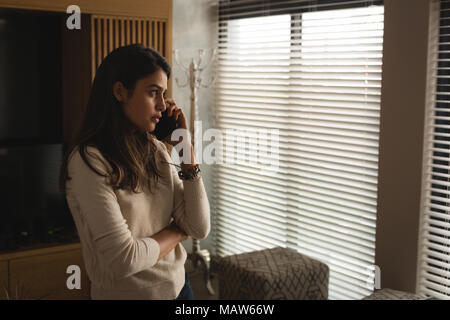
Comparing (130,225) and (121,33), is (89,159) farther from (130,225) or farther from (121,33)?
(121,33)

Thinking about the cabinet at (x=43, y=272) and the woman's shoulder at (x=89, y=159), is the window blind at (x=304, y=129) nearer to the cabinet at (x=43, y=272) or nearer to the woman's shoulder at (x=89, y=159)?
the cabinet at (x=43, y=272)

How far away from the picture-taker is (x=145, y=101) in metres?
1.44

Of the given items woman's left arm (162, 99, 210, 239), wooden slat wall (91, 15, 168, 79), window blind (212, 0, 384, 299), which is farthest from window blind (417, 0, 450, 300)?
wooden slat wall (91, 15, 168, 79)

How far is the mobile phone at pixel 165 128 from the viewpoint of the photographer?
1.64 meters

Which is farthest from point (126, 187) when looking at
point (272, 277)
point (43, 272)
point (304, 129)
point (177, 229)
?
point (304, 129)

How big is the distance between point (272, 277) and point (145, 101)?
1.62 m

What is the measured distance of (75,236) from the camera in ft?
10.9

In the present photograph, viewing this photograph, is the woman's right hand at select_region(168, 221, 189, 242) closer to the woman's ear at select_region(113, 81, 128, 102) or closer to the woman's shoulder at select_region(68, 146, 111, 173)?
the woman's shoulder at select_region(68, 146, 111, 173)

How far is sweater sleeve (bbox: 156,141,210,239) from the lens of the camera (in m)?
1.56

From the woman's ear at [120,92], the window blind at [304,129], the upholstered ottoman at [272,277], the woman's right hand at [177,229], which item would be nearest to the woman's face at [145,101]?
the woman's ear at [120,92]

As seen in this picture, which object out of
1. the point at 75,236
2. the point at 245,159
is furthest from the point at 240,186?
the point at 75,236

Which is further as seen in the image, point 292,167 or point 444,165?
point 292,167
